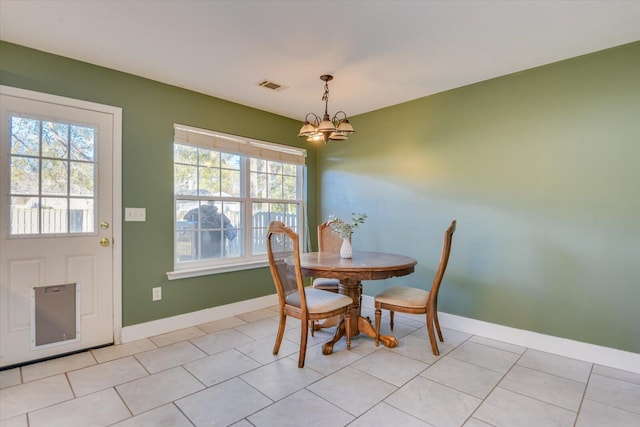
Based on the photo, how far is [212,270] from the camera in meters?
3.43

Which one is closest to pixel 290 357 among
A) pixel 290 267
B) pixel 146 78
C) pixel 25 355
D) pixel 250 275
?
pixel 290 267

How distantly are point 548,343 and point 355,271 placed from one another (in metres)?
1.79

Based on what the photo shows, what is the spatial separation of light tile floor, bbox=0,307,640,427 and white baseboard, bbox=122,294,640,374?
3.5 inches

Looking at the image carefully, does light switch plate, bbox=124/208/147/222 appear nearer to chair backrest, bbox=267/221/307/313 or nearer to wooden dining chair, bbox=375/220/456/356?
chair backrest, bbox=267/221/307/313

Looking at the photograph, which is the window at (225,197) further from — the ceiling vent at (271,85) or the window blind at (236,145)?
the ceiling vent at (271,85)

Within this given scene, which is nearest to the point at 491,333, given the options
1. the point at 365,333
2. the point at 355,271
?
the point at 365,333

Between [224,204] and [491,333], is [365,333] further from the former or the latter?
[224,204]

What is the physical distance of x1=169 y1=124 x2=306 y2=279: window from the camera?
3.32 m

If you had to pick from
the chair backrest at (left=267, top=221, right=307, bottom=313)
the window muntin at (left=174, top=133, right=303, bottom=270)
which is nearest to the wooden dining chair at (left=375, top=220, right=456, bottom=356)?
the chair backrest at (left=267, top=221, right=307, bottom=313)

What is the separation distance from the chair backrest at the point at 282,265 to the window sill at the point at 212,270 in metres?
1.13

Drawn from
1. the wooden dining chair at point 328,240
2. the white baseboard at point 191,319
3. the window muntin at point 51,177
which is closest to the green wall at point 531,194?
the wooden dining chair at point 328,240

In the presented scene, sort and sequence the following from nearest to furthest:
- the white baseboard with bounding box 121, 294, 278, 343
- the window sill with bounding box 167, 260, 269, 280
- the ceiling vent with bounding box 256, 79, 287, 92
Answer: the white baseboard with bounding box 121, 294, 278, 343, the ceiling vent with bounding box 256, 79, 287, 92, the window sill with bounding box 167, 260, 269, 280

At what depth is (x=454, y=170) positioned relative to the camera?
3.29 metres

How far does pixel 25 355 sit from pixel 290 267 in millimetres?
2081
